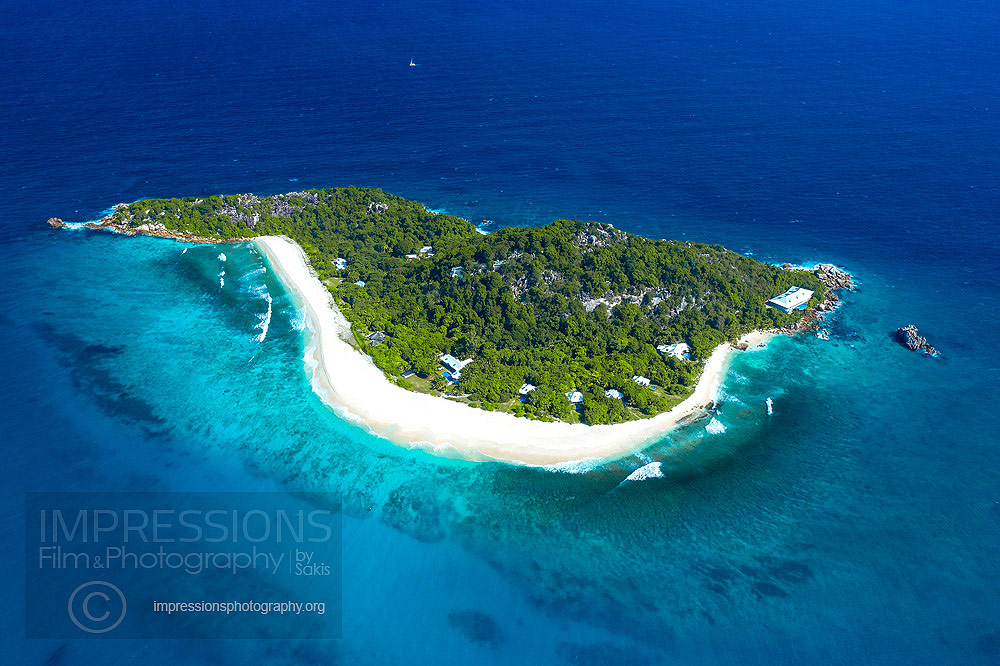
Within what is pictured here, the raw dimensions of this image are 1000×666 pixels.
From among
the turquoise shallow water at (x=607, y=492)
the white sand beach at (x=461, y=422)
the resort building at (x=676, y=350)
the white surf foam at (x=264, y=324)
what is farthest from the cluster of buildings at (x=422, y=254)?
the resort building at (x=676, y=350)

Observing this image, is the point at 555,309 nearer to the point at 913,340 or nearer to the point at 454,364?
the point at 454,364

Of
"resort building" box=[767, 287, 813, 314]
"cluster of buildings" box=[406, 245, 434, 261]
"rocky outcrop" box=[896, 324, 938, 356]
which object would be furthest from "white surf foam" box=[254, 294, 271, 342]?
"rocky outcrop" box=[896, 324, 938, 356]

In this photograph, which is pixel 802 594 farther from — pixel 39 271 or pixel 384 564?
pixel 39 271

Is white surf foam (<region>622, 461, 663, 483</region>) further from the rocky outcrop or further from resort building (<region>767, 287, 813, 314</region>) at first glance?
the rocky outcrop

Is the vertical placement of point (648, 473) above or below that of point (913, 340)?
below

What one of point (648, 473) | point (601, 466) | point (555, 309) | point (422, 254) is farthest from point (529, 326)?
point (422, 254)

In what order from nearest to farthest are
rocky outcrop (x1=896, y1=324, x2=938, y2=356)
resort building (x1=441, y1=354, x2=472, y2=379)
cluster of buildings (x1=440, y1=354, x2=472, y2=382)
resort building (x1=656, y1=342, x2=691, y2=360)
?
cluster of buildings (x1=440, y1=354, x2=472, y2=382) < resort building (x1=441, y1=354, x2=472, y2=379) < resort building (x1=656, y1=342, x2=691, y2=360) < rocky outcrop (x1=896, y1=324, x2=938, y2=356)

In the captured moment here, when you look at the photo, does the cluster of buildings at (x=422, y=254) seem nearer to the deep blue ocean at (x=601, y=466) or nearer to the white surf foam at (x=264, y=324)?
the deep blue ocean at (x=601, y=466)
